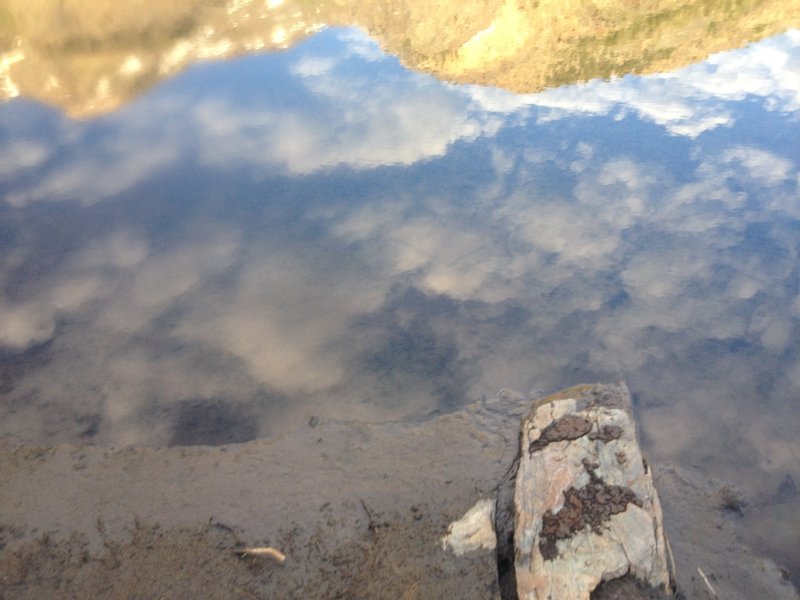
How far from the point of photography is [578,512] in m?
4.30

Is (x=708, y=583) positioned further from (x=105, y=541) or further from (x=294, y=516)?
(x=105, y=541)

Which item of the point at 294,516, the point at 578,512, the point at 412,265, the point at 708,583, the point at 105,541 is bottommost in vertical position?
the point at 708,583

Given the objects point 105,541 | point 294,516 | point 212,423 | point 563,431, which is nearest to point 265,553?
point 294,516

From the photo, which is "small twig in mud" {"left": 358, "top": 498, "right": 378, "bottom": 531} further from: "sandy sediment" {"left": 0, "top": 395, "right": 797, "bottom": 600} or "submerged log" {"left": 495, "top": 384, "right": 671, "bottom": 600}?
"submerged log" {"left": 495, "top": 384, "right": 671, "bottom": 600}

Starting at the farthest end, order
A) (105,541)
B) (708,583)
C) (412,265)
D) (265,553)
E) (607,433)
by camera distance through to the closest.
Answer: (412,265), (105,541), (265,553), (607,433), (708,583)

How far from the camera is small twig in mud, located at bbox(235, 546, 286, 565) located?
16.3ft

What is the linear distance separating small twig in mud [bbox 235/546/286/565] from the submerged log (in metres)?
1.91

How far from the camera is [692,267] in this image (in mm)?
8422

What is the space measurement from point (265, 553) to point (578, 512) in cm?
273

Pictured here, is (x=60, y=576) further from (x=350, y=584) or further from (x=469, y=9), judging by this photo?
(x=469, y=9)

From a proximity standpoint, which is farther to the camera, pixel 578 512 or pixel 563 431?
pixel 563 431

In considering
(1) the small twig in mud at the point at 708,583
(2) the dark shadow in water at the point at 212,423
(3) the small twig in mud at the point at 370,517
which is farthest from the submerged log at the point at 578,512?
(2) the dark shadow in water at the point at 212,423

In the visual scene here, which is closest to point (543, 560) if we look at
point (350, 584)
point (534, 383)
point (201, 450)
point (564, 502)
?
point (564, 502)

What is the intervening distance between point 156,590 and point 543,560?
10.7ft
